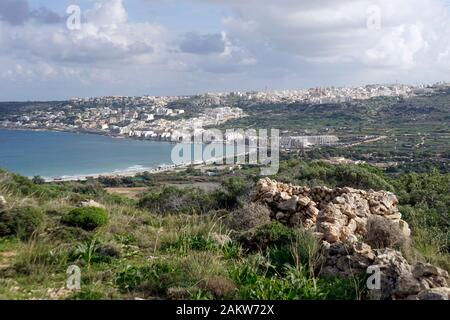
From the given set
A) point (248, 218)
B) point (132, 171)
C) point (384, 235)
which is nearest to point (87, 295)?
point (384, 235)

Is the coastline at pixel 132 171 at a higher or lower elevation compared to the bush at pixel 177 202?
lower

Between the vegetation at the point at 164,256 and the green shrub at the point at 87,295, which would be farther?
the vegetation at the point at 164,256

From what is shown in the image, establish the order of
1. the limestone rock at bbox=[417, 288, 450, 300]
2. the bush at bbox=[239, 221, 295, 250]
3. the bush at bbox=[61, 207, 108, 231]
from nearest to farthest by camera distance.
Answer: the limestone rock at bbox=[417, 288, 450, 300] → the bush at bbox=[239, 221, 295, 250] → the bush at bbox=[61, 207, 108, 231]

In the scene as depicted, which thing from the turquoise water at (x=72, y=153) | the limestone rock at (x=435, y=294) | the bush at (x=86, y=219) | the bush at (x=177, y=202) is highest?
the limestone rock at (x=435, y=294)

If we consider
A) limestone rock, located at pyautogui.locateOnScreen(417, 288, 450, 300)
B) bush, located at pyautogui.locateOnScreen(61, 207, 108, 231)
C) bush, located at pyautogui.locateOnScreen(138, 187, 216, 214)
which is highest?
limestone rock, located at pyautogui.locateOnScreen(417, 288, 450, 300)

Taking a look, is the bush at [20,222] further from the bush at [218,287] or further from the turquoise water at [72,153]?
the turquoise water at [72,153]

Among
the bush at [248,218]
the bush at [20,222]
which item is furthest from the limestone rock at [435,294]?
the bush at [20,222]

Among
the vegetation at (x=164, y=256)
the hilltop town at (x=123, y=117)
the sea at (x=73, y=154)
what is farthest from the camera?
the hilltop town at (x=123, y=117)

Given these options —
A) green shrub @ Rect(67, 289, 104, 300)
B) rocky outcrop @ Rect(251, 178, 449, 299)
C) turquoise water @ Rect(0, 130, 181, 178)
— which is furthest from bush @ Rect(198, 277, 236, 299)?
turquoise water @ Rect(0, 130, 181, 178)

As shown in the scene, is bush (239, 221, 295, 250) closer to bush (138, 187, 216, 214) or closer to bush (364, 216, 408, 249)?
bush (364, 216, 408, 249)
